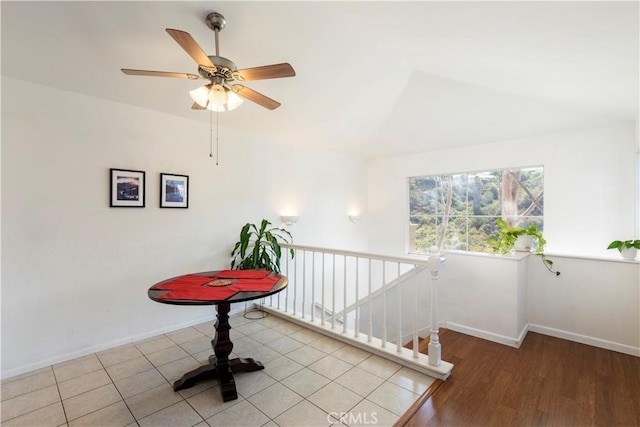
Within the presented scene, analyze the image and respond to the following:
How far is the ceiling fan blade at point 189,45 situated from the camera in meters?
1.43

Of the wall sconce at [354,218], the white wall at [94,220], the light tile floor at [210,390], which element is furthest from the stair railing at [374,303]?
the white wall at [94,220]

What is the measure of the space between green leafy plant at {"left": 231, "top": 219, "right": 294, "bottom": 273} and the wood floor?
2050 mm

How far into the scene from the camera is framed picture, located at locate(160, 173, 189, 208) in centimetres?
309

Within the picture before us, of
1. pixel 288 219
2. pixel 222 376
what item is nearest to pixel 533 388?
pixel 222 376

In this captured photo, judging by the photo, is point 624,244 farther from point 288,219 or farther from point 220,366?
point 220,366

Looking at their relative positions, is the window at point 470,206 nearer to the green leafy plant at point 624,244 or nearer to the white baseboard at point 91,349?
the green leafy plant at point 624,244

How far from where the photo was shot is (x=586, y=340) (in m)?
2.99

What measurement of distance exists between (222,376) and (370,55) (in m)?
3.13

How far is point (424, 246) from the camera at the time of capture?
4859 millimetres

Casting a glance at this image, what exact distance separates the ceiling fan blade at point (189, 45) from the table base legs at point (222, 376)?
2123 mm

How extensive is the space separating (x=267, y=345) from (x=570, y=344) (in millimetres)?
3166

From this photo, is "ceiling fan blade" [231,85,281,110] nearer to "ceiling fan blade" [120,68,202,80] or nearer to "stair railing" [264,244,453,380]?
"ceiling fan blade" [120,68,202,80]

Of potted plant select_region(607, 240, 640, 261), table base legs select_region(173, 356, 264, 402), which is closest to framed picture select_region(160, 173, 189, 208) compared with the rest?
table base legs select_region(173, 356, 264, 402)

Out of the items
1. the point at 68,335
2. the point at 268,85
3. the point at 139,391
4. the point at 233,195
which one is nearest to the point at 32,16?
the point at 268,85
